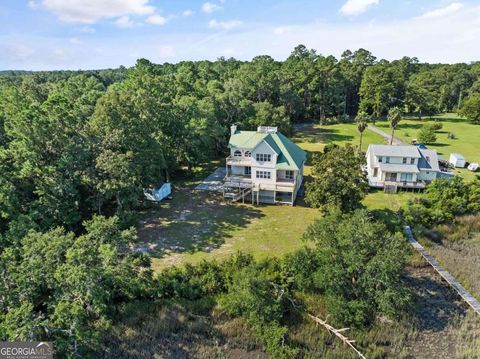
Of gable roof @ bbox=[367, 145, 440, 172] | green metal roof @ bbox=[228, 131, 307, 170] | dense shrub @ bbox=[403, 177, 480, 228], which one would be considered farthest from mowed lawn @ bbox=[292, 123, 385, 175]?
dense shrub @ bbox=[403, 177, 480, 228]

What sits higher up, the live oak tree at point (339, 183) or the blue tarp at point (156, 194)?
the live oak tree at point (339, 183)

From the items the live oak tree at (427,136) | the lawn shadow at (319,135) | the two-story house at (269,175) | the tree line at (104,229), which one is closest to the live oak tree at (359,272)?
the tree line at (104,229)

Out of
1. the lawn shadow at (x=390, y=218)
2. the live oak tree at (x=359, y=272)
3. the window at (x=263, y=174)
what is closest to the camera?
the live oak tree at (x=359, y=272)

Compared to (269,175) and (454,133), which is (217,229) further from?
(454,133)

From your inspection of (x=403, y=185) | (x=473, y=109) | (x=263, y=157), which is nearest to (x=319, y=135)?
(x=403, y=185)

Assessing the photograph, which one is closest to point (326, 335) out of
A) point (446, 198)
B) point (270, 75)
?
point (446, 198)

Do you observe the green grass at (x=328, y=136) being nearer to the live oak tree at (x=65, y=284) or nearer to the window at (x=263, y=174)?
the window at (x=263, y=174)
